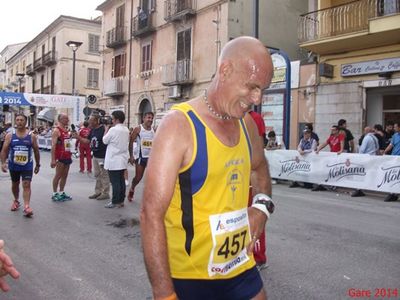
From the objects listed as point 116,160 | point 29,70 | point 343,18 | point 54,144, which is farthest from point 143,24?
point 29,70

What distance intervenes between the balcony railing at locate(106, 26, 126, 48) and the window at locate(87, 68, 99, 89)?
1366 cm

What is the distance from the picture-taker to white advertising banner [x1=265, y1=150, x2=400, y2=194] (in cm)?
1002

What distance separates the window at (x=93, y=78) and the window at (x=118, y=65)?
13243 mm

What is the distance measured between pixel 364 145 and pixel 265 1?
12.7 metres

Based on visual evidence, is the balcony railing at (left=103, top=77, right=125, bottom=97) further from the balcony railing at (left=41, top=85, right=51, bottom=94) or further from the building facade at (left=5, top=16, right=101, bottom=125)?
the balcony railing at (left=41, top=85, right=51, bottom=94)

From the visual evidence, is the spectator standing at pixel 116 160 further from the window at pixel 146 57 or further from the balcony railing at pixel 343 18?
the window at pixel 146 57

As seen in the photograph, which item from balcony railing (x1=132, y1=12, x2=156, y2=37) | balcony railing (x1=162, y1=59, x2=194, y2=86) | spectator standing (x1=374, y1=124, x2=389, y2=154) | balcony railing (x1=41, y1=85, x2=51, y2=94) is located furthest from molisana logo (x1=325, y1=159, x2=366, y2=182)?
balcony railing (x1=41, y1=85, x2=51, y2=94)

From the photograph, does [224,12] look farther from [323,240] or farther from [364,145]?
[323,240]

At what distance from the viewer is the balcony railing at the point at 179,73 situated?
22.4 m

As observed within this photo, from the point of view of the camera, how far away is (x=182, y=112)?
1.89m

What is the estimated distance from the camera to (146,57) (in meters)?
26.5

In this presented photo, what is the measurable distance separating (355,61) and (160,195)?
607 inches

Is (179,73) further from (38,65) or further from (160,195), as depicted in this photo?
(38,65)

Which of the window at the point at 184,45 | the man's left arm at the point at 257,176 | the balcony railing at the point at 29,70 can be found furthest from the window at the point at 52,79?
the man's left arm at the point at 257,176
